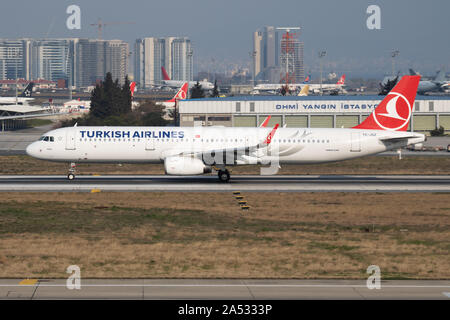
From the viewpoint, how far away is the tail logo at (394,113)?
54.8 metres

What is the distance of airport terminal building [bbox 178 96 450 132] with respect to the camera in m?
109

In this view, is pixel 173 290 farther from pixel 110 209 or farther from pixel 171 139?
pixel 171 139

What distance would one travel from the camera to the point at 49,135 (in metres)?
52.8

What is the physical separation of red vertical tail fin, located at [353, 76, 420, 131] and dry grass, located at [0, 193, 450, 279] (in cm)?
940

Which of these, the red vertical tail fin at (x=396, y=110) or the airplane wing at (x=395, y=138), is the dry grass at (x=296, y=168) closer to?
the red vertical tail fin at (x=396, y=110)

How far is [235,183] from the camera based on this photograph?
2078 inches

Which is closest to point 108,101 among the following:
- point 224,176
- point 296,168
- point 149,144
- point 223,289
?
point 296,168

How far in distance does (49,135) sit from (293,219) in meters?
23.9

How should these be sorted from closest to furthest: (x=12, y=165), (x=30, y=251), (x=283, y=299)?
(x=283, y=299) < (x=30, y=251) < (x=12, y=165)

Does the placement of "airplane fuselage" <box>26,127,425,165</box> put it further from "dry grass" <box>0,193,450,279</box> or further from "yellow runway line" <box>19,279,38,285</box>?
"yellow runway line" <box>19,279,38,285</box>

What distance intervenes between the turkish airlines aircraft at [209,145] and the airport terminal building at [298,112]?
55103 mm

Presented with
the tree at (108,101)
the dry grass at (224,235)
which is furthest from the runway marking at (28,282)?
the tree at (108,101)

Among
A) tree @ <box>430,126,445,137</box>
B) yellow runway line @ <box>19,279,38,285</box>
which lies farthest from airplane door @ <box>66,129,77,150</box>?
tree @ <box>430,126,445,137</box>
